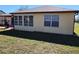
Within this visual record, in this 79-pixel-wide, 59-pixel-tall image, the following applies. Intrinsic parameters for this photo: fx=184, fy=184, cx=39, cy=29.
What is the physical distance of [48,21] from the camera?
20156 millimetres

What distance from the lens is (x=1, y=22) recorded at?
37094mm

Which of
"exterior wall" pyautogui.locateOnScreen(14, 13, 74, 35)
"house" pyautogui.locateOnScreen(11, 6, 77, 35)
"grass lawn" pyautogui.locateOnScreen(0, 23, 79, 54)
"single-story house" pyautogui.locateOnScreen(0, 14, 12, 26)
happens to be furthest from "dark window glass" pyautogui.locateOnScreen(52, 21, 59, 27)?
"single-story house" pyautogui.locateOnScreen(0, 14, 12, 26)

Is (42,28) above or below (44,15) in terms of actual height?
below

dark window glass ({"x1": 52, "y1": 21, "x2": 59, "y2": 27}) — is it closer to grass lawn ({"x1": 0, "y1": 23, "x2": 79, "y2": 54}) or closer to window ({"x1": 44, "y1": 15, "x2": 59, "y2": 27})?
window ({"x1": 44, "y1": 15, "x2": 59, "y2": 27})

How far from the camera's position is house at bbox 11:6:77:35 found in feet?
61.8

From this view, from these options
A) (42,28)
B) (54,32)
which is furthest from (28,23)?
(54,32)

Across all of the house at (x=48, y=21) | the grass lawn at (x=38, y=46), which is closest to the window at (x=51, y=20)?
the house at (x=48, y=21)

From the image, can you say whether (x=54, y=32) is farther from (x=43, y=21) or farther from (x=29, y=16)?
(x=29, y=16)

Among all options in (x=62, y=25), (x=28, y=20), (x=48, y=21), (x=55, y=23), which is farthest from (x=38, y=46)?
(x=28, y=20)

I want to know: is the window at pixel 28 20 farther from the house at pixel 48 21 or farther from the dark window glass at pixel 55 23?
the dark window glass at pixel 55 23

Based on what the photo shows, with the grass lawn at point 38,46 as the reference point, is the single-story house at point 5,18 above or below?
below

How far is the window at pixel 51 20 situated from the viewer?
→ 771 inches

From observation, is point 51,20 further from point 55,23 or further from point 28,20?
point 28,20

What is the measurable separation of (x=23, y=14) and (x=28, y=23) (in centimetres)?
136
